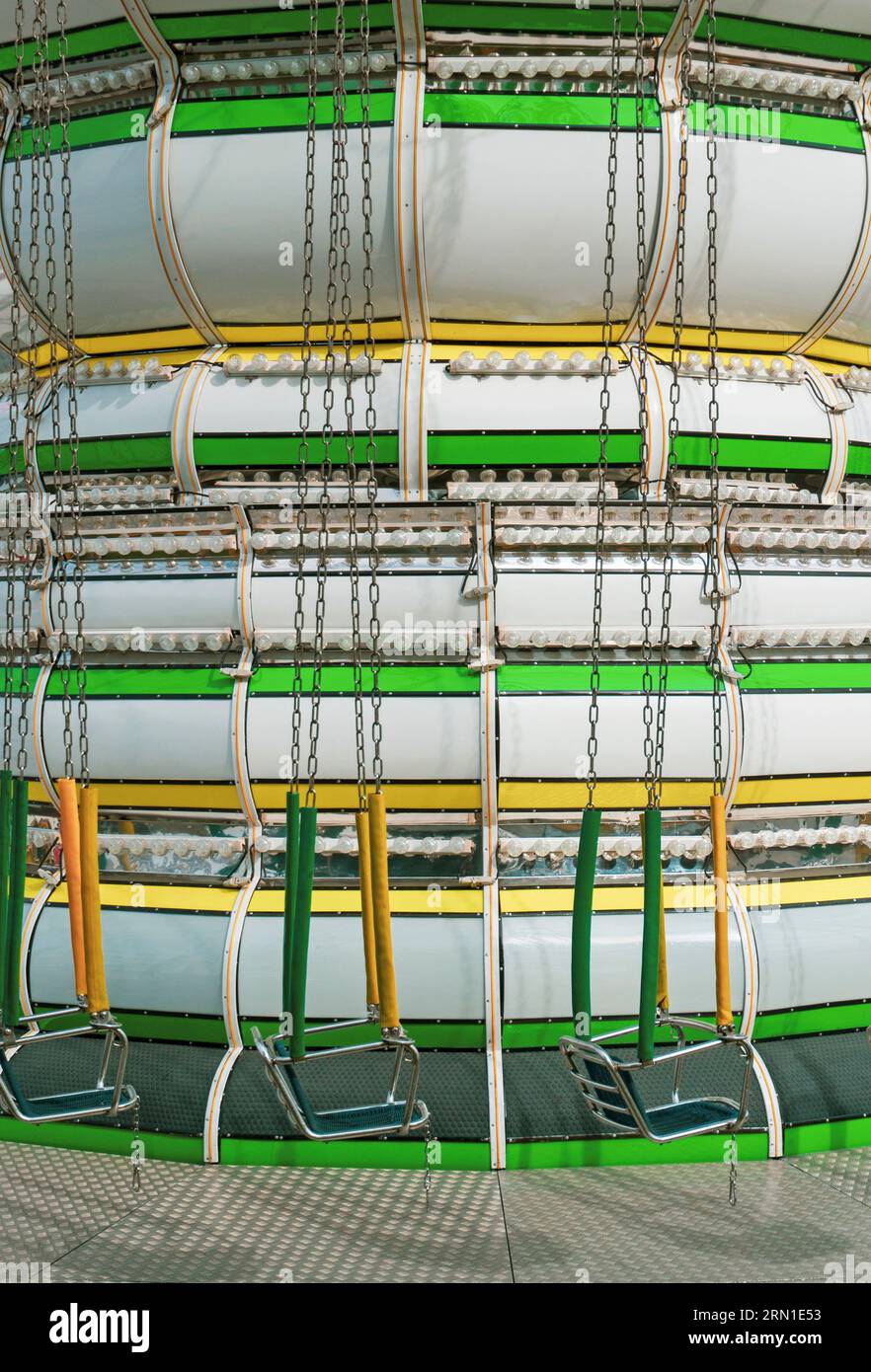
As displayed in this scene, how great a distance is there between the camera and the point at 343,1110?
345 centimetres

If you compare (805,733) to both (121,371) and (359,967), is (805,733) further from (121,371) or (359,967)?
(121,371)

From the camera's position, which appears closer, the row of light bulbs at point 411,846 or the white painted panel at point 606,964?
the white painted panel at point 606,964

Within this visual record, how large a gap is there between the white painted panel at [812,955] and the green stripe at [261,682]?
1456mm

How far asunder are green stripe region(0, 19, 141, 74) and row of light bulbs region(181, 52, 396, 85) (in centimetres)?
26

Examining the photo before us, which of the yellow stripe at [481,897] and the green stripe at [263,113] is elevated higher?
the green stripe at [263,113]

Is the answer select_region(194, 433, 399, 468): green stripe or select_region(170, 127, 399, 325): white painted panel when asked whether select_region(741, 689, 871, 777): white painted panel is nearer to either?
select_region(194, 433, 399, 468): green stripe

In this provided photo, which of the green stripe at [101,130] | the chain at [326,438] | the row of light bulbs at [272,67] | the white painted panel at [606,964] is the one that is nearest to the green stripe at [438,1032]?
the white painted panel at [606,964]

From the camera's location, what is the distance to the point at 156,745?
4.62 m

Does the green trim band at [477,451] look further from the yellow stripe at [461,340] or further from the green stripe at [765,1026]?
the green stripe at [765,1026]

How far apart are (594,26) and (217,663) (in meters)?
2.81

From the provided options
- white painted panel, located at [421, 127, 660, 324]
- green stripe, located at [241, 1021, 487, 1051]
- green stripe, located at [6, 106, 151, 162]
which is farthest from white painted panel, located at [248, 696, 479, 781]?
green stripe, located at [6, 106, 151, 162]

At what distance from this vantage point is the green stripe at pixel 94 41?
185 inches

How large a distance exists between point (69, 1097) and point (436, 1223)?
1187 mm

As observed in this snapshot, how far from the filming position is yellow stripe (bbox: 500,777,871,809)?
448cm
